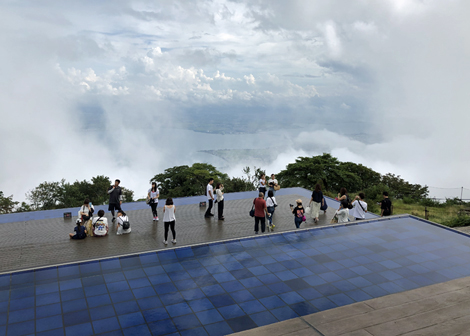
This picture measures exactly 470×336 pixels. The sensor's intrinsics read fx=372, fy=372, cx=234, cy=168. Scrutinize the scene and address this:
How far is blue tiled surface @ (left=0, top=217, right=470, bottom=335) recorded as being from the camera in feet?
17.3

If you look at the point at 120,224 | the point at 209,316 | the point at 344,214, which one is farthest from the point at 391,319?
the point at 120,224

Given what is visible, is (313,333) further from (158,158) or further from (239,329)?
(158,158)

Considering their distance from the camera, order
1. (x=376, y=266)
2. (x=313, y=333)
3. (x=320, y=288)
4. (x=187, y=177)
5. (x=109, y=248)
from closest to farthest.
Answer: (x=313, y=333), (x=320, y=288), (x=376, y=266), (x=109, y=248), (x=187, y=177)

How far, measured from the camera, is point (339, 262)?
7.41 meters

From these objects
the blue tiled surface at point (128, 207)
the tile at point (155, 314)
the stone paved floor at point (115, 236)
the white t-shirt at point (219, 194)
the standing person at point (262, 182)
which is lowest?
the tile at point (155, 314)

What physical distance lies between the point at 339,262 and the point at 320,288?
1.24 metres

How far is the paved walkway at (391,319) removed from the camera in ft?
16.5

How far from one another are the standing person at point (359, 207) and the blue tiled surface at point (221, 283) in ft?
8.14

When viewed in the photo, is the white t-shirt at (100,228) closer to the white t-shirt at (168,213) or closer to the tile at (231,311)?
the white t-shirt at (168,213)

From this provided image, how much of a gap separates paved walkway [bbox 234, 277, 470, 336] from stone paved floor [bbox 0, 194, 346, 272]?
3.75 m

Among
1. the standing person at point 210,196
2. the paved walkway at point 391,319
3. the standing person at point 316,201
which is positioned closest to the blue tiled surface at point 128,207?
the standing person at point 316,201

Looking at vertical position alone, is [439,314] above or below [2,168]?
below

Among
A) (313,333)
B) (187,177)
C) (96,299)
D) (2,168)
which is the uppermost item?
(2,168)

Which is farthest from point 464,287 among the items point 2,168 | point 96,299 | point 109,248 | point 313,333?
point 2,168
